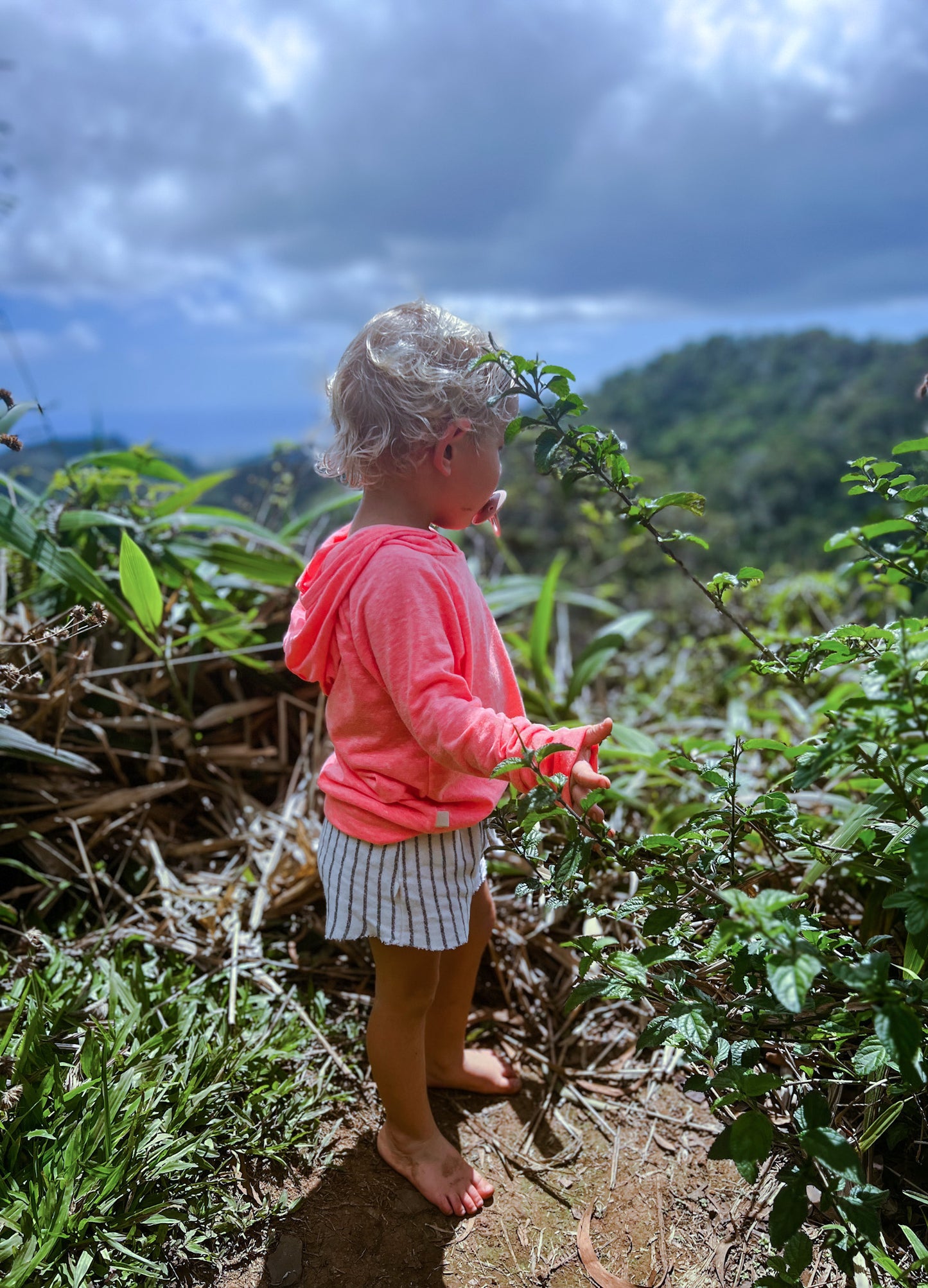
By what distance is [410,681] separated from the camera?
1256 millimetres

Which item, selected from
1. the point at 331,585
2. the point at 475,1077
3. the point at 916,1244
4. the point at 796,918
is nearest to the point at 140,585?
the point at 331,585

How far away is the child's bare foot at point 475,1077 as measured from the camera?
171 centimetres

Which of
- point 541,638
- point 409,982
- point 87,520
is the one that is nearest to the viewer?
point 409,982

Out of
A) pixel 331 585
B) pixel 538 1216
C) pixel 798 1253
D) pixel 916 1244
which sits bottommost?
pixel 538 1216

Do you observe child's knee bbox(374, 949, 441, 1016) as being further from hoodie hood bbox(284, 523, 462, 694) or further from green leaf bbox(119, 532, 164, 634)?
green leaf bbox(119, 532, 164, 634)

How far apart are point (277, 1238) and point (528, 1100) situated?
55cm

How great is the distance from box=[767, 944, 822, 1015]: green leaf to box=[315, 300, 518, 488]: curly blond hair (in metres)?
0.83

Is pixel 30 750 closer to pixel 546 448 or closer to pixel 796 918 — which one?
pixel 546 448

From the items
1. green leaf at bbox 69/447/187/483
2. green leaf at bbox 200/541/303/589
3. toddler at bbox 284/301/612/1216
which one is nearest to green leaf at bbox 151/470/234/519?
green leaf at bbox 69/447/187/483

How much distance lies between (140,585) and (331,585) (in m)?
0.88

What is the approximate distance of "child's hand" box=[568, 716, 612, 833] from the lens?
47.0 inches

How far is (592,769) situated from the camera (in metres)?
1.24

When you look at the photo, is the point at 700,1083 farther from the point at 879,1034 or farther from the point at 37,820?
the point at 37,820

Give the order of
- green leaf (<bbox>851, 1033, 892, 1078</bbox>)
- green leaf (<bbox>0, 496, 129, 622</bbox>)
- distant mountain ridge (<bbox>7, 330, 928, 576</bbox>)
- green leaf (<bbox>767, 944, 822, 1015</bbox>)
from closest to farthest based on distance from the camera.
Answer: green leaf (<bbox>767, 944, 822, 1015</bbox>) < green leaf (<bbox>851, 1033, 892, 1078</bbox>) < green leaf (<bbox>0, 496, 129, 622</bbox>) < distant mountain ridge (<bbox>7, 330, 928, 576</bbox>)
